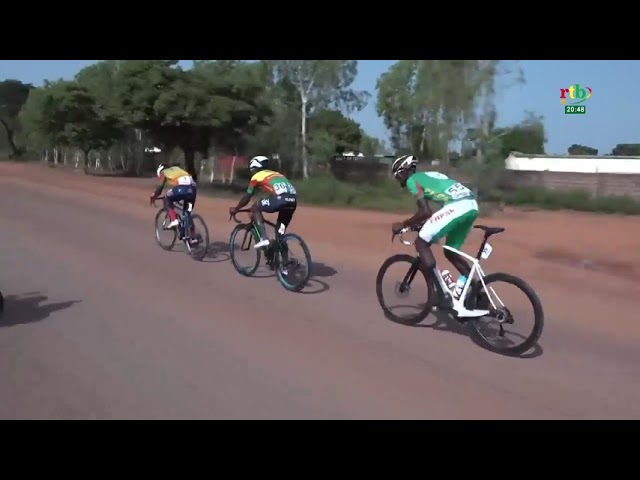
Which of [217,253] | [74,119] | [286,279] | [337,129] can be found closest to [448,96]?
[217,253]

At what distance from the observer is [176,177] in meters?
10.9

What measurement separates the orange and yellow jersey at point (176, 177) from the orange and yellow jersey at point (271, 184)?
95.6 inches

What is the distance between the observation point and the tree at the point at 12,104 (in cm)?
6950

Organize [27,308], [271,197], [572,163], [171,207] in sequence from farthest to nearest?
[572,163]
[171,207]
[271,197]
[27,308]

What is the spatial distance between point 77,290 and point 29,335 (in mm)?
1884

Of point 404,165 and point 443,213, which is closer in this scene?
point 443,213

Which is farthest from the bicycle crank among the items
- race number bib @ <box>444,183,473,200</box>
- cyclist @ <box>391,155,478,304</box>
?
race number bib @ <box>444,183,473,200</box>

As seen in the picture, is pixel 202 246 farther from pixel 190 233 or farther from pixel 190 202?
pixel 190 202

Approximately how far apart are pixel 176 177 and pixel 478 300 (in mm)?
6338

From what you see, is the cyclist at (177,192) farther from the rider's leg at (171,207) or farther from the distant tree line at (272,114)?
the distant tree line at (272,114)

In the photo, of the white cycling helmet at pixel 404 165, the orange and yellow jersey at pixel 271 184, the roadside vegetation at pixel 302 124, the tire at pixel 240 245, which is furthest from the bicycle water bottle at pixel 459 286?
the roadside vegetation at pixel 302 124

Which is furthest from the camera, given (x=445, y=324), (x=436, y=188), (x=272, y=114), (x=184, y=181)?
(x=272, y=114)

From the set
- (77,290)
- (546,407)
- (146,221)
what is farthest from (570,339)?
(146,221)

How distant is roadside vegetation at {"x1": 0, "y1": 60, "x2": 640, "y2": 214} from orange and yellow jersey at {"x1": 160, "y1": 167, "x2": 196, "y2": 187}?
13030mm
